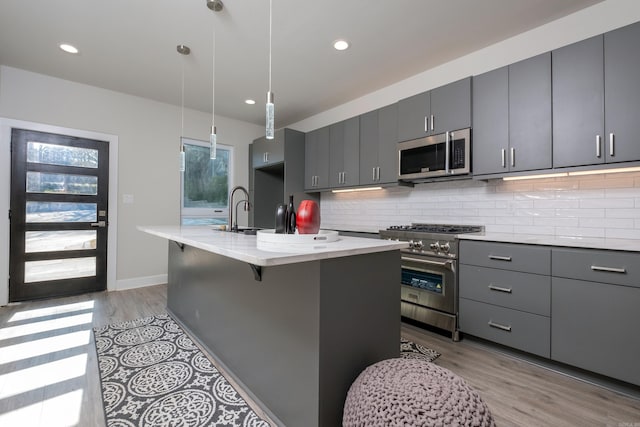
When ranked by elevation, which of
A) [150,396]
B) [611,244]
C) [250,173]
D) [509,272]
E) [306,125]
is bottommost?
[150,396]

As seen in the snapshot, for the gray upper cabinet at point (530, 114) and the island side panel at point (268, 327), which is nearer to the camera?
the island side panel at point (268, 327)

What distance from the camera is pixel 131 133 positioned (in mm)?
4055

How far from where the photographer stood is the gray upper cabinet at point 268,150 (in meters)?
4.35

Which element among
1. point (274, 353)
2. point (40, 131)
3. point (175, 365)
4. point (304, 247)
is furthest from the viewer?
point (40, 131)

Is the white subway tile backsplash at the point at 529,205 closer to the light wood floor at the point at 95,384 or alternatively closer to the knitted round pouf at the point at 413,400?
the light wood floor at the point at 95,384

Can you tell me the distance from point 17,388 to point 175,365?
34.8 inches

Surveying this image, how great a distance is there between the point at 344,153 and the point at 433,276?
199 centimetres

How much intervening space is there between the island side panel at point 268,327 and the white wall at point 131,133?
89.6 inches

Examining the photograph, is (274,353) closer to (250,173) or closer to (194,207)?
(194,207)

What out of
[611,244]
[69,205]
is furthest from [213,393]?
[69,205]

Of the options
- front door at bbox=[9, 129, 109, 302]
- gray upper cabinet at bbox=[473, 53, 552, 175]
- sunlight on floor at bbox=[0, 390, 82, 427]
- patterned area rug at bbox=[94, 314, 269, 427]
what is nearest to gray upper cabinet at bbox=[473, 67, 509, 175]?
gray upper cabinet at bbox=[473, 53, 552, 175]

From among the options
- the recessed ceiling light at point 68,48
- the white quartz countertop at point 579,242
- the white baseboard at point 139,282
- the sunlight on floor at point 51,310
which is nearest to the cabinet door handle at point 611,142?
the white quartz countertop at point 579,242

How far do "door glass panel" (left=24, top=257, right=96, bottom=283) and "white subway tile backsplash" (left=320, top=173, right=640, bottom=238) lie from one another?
3899 mm

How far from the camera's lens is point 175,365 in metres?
2.03
